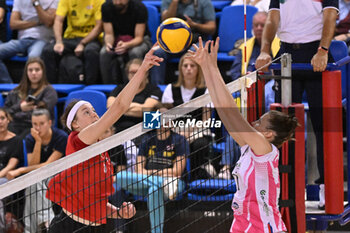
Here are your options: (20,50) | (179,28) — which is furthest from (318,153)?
(20,50)

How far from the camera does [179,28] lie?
5262mm

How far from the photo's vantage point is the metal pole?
496cm

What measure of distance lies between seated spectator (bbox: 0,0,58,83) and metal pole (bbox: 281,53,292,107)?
482 centimetres

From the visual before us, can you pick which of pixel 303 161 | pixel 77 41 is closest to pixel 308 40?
pixel 303 161

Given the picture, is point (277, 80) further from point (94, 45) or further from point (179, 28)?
point (94, 45)

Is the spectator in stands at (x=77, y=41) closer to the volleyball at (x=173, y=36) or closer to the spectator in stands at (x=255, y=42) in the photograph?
the spectator in stands at (x=255, y=42)

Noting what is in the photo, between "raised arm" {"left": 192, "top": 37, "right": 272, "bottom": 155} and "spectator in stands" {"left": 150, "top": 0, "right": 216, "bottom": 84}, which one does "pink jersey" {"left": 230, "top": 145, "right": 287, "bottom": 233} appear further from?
"spectator in stands" {"left": 150, "top": 0, "right": 216, "bottom": 84}

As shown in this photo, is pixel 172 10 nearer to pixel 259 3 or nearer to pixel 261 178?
pixel 259 3

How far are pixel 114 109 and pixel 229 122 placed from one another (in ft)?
2.68

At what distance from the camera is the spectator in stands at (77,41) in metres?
8.80

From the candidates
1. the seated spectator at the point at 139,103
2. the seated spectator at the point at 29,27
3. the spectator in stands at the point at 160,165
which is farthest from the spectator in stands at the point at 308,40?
the seated spectator at the point at 29,27

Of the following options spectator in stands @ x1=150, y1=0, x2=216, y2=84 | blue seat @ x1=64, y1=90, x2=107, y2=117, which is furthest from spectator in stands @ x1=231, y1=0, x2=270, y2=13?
blue seat @ x1=64, y1=90, x2=107, y2=117

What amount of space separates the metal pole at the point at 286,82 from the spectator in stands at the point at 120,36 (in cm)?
375

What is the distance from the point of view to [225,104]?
4.01 metres
